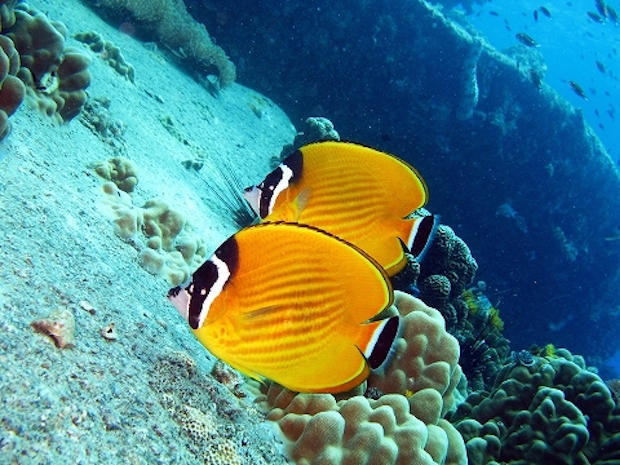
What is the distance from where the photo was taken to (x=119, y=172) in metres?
4.18

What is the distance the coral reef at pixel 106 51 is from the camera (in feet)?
21.2

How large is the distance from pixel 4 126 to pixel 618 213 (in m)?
22.4

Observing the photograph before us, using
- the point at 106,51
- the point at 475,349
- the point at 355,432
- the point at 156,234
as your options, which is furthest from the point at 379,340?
the point at 106,51

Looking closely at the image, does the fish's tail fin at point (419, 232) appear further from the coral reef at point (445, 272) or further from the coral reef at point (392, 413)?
the coral reef at point (445, 272)

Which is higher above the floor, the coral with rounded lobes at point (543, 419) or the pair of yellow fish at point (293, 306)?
the pair of yellow fish at point (293, 306)

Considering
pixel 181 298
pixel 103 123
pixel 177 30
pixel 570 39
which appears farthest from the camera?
pixel 570 39

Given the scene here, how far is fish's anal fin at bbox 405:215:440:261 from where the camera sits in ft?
5.57

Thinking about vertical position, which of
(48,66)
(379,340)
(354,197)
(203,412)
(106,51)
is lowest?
(106,51)

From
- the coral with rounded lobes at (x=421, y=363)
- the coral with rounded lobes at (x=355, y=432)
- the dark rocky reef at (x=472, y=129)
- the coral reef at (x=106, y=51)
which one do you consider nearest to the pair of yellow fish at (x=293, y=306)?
the coral with rounded lobes at (x=355, y=432)

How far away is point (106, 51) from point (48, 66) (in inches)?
127

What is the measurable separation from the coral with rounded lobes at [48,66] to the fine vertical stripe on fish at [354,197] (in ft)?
10.9

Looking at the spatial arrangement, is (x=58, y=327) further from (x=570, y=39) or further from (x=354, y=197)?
(x=570, y=39)

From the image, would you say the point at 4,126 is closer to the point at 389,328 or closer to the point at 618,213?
the point at 389,328

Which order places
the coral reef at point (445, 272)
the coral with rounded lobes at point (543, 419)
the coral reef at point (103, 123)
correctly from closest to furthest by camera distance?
the coral with rounded lobes at point (543, 419) < the coral reef at point (103, 123) < the coral reef at point (445, 272)
